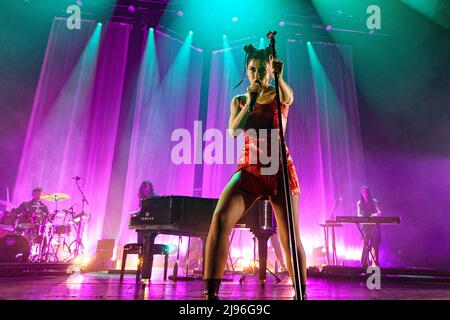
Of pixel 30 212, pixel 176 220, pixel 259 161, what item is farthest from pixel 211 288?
pixel 30 212

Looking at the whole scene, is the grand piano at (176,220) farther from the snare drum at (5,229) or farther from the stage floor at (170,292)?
the snare drum at (5,229)

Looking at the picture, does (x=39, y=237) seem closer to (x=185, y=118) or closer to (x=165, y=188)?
(x=165, y=188)

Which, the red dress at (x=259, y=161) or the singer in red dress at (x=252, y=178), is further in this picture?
the red dress at (x=259, y=161)

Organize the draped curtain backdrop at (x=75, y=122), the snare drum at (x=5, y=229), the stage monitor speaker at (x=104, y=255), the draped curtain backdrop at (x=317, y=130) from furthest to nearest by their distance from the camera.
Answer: the draped curtain backdrop at (x=317, y=130), the draped curtain backdrop at (x=75, y=122), the stage monitor speaker at (x=104, y=255), the snare drum at (x=5, y=229)

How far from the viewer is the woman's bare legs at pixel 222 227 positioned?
156cm

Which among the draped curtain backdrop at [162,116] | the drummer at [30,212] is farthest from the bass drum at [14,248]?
the draped curtain backdrop at [162,116]

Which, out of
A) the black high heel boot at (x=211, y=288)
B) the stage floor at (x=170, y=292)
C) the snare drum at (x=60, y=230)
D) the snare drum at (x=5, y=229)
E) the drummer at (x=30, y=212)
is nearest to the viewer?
the black high heel boot at (x=211, y=288)

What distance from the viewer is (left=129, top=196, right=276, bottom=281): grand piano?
3.40 m

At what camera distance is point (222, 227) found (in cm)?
161

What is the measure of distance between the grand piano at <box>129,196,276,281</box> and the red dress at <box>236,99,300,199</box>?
1.85 metres

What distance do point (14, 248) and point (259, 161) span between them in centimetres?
554

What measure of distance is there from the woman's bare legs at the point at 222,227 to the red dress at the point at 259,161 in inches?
2.4

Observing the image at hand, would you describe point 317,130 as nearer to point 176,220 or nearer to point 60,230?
point 176,220

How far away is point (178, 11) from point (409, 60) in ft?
19.8
